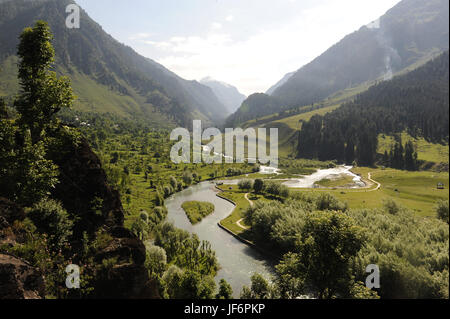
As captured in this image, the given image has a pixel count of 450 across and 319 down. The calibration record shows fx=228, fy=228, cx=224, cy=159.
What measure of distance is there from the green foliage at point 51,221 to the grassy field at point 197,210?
7464 cm

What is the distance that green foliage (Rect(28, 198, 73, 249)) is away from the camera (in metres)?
17.5

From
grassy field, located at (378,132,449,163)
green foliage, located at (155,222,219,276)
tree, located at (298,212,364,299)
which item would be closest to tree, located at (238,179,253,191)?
green foliage, located at (155,222,219,276)

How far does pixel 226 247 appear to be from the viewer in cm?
7025

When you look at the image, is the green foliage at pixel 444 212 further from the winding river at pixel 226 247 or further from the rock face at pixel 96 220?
the winding river at pixel 226 247

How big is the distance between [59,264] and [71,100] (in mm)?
13088

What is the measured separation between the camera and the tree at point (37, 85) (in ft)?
60.1

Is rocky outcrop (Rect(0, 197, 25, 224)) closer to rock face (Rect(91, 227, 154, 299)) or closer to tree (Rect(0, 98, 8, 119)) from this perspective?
rock face (Rect(91, 227, 154, 299))

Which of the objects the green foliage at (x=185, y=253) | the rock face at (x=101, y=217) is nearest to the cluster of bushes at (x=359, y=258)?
the green foliage at (x=185, y=253)

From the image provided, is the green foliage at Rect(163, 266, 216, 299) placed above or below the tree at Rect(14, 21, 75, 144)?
below

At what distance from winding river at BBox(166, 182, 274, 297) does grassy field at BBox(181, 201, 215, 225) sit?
176 centimetres

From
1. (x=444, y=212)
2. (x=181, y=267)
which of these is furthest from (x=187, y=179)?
(x=444, y=212)

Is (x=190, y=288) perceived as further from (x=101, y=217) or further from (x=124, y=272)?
(x=101, y=217)
